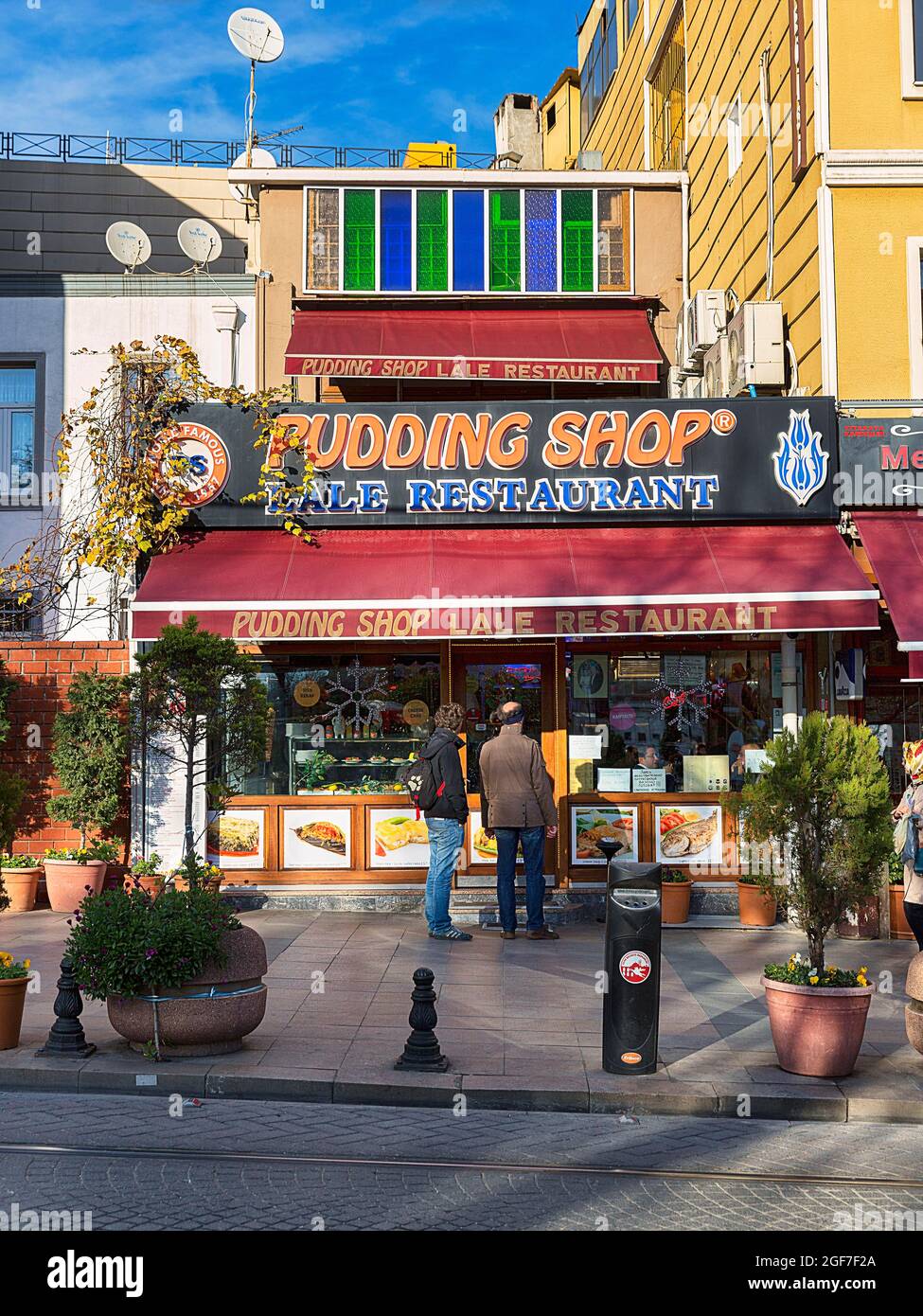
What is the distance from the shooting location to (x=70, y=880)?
12.4m

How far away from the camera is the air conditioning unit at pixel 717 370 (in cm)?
1415

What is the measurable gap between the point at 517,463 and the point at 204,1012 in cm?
710

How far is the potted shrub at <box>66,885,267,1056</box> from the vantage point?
23.6ft

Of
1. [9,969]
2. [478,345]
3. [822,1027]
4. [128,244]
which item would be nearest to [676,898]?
[822,1027]

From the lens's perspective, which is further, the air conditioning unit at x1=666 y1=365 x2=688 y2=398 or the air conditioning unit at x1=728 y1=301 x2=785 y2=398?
the air conditioning unit at x1=666 y1=365 x2=688 y2=398

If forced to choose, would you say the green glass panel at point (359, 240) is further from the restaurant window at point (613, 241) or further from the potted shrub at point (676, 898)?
the potted shrub at point (676, 898)

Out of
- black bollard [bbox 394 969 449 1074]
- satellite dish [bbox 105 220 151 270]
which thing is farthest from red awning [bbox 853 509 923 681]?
satellite dish [bbox 105 220 151 270]

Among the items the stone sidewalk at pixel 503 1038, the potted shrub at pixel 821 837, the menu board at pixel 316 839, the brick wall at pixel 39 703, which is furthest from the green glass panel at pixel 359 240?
the potted shrub at pixel 821 837

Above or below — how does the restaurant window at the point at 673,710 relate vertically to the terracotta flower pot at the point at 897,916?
above

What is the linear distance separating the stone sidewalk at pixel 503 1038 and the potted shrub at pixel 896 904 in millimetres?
187

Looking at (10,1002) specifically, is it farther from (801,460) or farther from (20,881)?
(801,460)

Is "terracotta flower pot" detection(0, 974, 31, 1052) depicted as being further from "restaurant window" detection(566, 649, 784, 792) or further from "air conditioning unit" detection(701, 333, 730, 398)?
"air conditioning unit" detection(701, 333, 730, 398)

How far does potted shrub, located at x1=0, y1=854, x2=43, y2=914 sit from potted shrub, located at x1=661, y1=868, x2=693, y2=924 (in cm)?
629

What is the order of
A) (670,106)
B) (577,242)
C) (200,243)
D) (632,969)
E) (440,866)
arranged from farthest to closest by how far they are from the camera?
1. (670,106)
2. (577,242)
3. (200,243)
4. (440,866)
5. (632,969)
